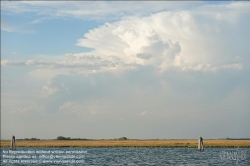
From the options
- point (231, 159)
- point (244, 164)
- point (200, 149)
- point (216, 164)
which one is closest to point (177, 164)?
point (216, 164)

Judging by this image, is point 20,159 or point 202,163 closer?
point 202,163

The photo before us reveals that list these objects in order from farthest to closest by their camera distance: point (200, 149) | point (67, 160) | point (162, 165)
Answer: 1. point (200, 149)
2. point (67, 160)
3. point (162, 165)

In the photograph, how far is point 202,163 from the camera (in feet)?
171

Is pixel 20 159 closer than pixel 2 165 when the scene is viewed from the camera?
No

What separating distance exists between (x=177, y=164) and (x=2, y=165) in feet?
78.7

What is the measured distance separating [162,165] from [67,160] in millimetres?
15303

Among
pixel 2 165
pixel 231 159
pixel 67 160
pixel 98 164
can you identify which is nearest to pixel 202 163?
pixel 231 159

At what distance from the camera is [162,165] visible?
50.4m

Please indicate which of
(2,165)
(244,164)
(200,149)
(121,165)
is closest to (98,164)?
(121,165)

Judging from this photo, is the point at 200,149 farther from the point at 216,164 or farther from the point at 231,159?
the point at 216,164

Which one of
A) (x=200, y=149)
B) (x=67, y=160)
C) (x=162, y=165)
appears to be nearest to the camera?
(x=162, y=165)

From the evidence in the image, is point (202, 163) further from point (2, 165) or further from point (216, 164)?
point (2, 165)

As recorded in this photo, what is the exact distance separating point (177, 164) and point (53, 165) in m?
16.7

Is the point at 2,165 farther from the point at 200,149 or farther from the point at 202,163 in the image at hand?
the point at 200,149
